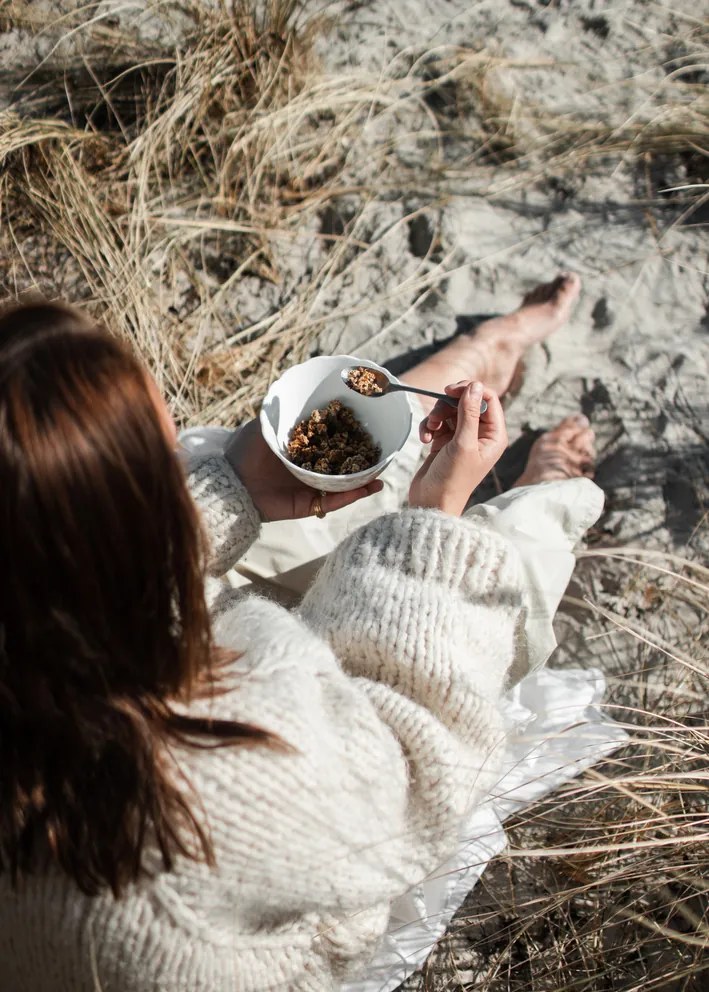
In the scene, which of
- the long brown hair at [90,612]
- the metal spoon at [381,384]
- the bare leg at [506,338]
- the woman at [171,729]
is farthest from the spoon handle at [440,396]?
the long brown hair at [90,612]

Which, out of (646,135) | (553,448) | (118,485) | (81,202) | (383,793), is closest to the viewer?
(118,485)

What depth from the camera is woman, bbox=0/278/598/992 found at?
71 cm

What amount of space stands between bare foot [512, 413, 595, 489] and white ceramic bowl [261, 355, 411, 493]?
1.74 ft

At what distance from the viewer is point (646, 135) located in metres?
2.18

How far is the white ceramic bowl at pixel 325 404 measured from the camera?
52.9 inches

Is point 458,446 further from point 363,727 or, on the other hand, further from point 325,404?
point 363,727

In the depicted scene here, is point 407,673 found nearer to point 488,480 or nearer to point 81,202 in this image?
point 488,480

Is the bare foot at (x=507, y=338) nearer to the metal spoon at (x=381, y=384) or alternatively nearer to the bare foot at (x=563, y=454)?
the bare foot at (x=563, y=454)

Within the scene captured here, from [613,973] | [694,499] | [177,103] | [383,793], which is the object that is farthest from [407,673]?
[177,103]

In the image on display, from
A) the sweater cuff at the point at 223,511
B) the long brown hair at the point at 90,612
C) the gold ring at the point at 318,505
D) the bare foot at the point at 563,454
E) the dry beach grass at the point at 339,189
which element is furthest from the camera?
the dry beach grass at the point at 339,189

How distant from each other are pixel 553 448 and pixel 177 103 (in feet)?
4.46

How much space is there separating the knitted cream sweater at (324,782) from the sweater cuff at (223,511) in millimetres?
123

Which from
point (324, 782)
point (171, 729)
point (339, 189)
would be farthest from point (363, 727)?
point (339, 189)

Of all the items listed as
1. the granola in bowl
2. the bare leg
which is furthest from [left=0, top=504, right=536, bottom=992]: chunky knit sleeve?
the bare leg
